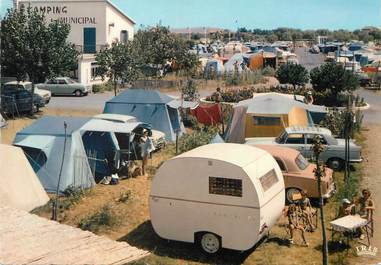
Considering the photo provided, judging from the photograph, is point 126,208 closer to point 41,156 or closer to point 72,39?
point 41,156

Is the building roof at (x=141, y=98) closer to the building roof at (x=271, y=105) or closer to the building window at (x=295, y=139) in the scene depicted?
the building roof at (x=271, y=105)

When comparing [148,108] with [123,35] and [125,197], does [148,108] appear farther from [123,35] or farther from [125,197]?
[123,35]

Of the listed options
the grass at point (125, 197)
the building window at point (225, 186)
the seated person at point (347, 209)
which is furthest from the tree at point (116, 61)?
the building window at point (225, 186)

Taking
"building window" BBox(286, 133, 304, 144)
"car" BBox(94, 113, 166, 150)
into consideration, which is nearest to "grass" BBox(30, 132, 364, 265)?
"building window" BBox(286, 133, 304, 144)

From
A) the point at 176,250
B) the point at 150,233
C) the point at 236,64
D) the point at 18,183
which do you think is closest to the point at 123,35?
the point at 236,64

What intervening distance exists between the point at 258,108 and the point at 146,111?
423cm

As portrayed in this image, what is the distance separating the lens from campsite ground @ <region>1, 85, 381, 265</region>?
31.7 ft

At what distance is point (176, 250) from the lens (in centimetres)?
1008

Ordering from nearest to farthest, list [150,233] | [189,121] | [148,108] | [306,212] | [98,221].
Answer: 1. [306,212]
2. [150,233]
3. [98,221]
4. [148,108]
5. [189,121]

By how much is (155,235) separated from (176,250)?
0.91 meters

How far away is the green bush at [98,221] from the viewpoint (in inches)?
439

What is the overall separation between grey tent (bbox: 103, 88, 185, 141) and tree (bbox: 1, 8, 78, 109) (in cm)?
625

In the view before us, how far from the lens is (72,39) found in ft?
125

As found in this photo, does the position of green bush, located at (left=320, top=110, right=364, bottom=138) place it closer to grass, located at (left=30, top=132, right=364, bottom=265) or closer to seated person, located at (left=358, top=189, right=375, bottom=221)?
grass, located at (left=30, top=132, right=364, bottom=265)
